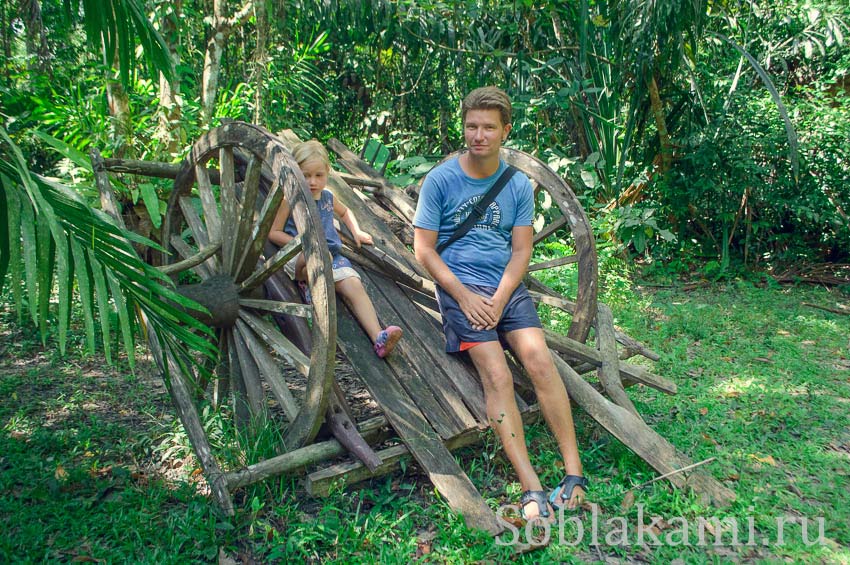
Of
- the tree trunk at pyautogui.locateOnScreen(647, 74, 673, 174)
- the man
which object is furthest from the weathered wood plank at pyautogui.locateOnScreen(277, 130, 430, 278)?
the tree trunk at pyautogui.locateOnScreen(647, 74, 673, 174)

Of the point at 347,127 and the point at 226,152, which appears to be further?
the point at 347,127

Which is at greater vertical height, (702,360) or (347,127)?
(347,127)

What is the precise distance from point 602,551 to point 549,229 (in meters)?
2.09

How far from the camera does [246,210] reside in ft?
11.1

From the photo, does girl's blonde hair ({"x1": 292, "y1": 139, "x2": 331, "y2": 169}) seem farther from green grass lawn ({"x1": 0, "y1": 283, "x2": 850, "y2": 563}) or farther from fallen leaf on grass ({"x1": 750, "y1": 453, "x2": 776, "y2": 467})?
fallen leaf on grass ({"x1": 750, "y1": 453, "x2": 776, "y2": 467})

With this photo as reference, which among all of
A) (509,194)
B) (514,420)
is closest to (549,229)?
(509,194)

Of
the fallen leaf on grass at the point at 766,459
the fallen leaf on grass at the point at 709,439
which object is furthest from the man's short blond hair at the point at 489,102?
the fallen leaf on grass at the point at 766,459

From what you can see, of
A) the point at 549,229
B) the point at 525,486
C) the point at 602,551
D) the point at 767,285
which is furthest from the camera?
the point at 767,285

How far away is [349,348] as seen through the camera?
3279 millimetres

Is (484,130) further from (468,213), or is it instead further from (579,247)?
(579,247)

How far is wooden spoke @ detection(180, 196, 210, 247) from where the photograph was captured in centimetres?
395

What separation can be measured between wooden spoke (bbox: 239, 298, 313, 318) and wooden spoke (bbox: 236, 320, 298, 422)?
13cm

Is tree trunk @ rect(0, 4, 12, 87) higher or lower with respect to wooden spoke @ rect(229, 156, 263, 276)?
higher

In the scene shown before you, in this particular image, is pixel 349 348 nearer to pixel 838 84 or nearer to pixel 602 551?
pixel 602 551
